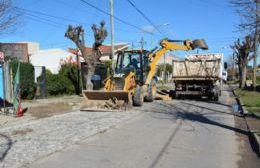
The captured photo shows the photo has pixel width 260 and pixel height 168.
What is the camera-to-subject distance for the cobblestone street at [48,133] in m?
9.56

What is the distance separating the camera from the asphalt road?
8945 mm

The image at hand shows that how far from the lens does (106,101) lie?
20297mm

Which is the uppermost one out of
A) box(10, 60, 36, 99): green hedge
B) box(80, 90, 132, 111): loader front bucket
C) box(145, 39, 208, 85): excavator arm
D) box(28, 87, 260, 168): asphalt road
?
box(145, 39, 208, 85): excavator arm

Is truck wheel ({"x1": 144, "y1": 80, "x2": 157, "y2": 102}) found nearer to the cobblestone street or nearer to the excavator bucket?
the excavator bucket

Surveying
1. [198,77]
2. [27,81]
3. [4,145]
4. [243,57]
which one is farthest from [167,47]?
[243,57]

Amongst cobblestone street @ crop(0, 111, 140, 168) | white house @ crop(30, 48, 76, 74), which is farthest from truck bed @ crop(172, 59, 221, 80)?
white house @ crop(30, 48, 76, 74)

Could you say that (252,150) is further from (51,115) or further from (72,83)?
(72,83)

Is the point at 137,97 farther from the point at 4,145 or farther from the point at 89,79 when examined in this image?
the point at 4,145

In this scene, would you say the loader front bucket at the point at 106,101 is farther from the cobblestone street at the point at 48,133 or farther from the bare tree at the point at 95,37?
the bare tree at the point at 95,37

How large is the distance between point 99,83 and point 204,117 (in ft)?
56.5

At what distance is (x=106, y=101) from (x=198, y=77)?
322 inches

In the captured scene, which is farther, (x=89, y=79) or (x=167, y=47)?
(x=89, y=79)

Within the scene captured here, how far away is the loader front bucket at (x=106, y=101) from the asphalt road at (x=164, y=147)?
372 cm

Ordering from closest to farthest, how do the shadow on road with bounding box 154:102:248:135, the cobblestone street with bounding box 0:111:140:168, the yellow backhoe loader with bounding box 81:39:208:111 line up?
1. the cobblestone street with bounding box 0:111:140:168
2. the shadow on road with bounding box 154:102:248:135
3. the yellow backhoe loader with bounding box 81:39:208:111
